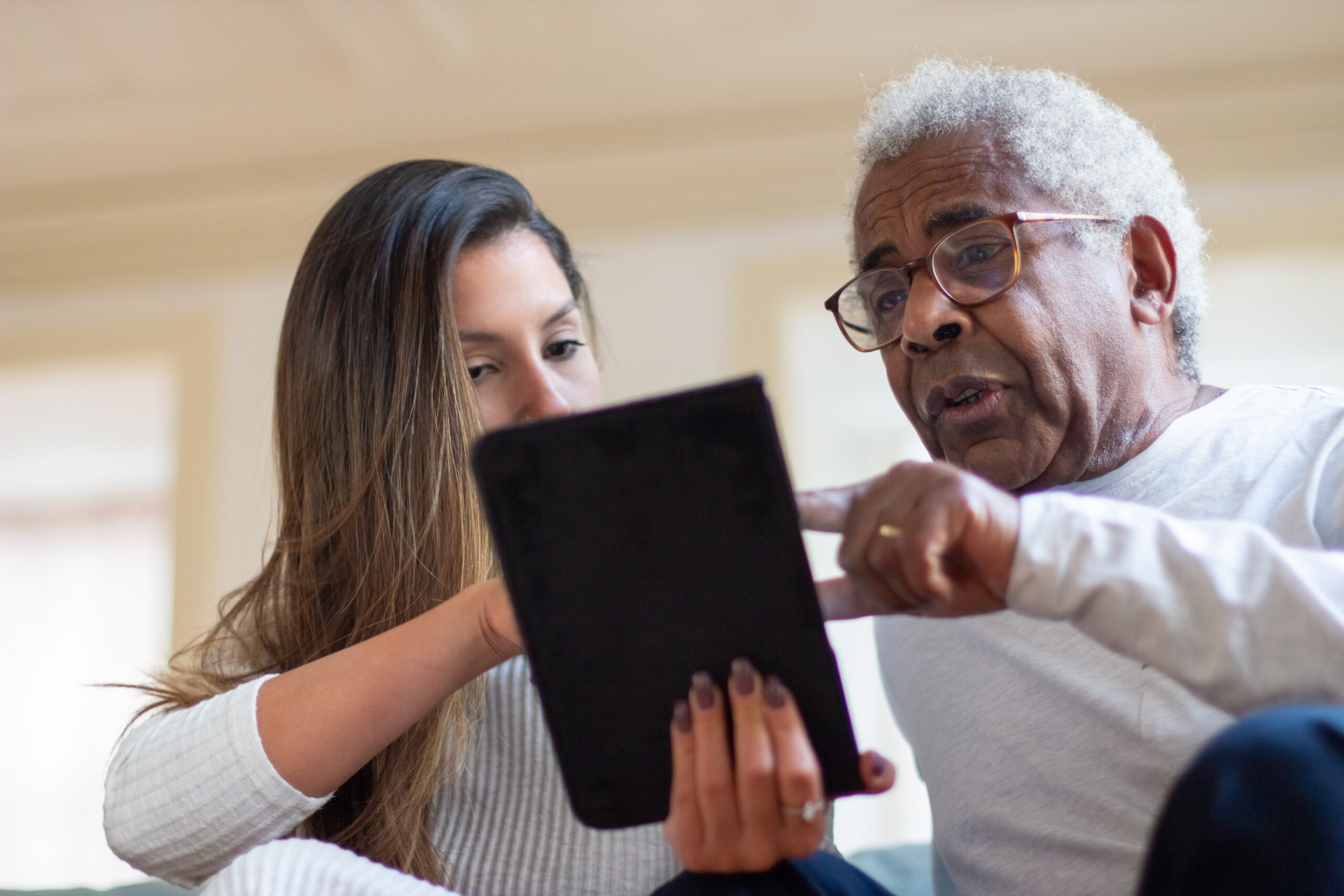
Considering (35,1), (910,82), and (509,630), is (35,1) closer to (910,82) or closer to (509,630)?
(910,82)

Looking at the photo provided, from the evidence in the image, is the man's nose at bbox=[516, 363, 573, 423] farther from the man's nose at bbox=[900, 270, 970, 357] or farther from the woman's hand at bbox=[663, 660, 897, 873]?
the woman's hand at bbox=[663, 660, 897, 873]

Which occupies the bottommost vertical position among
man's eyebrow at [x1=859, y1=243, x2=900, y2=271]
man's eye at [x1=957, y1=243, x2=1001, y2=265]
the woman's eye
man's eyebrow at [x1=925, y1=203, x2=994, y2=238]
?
the woman's eye

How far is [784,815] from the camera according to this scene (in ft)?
2.83

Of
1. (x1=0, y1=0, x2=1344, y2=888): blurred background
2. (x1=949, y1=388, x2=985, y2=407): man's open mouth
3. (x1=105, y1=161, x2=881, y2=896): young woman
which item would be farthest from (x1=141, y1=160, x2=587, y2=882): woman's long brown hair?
(x1=0, y1=0, x2=1344, y2=888): blurred background

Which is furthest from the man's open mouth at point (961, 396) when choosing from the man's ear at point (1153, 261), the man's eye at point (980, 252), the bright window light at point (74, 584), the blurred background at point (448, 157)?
the bright window light at point (74, 584)

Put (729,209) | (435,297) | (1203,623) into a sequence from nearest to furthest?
(1203,623) < (435,297) < (729,209)

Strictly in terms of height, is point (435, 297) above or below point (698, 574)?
above

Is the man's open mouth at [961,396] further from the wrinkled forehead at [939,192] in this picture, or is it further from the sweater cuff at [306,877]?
the sweater cuff at [306,877]

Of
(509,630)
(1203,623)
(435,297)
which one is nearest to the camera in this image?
(1203,623)

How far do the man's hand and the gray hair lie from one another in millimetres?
645

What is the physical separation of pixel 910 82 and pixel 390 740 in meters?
1.08

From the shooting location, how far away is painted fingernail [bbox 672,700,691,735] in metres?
0.87

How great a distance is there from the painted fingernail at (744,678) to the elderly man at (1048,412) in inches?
4.9

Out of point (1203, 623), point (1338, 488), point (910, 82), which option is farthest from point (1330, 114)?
point (1203, 623)
